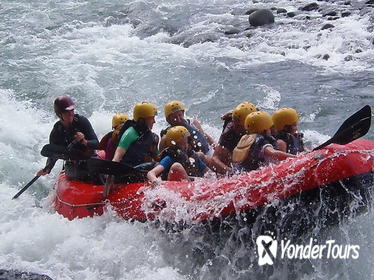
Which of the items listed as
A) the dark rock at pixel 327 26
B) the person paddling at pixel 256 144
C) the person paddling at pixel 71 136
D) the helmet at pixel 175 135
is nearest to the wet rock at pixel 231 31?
the dark rock at pixel 327 26

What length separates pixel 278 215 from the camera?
4469mm

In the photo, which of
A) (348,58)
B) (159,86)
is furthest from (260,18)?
(159,86)

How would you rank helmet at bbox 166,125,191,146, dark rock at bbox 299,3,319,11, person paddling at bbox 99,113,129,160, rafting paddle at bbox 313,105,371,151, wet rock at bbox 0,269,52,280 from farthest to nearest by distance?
dark rock at bbox 299,3,319,11 → person paddling at bbox 99,113,129,160 → helmet at bbox 166,125,191,146 → wet rock at bbox 0,269,52,280 → rafting paddle at bbox 313,105,371,151

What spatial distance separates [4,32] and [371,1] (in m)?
10.4

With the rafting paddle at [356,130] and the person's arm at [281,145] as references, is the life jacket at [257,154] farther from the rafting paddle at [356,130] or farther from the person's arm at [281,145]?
the rafting paddle at [356,130]

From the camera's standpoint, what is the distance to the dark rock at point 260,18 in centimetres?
1491

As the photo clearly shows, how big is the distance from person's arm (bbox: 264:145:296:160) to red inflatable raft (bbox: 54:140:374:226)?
14.7 inches

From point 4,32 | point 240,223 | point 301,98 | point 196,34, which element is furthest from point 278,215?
point 4,32

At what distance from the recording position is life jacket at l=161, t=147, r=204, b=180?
5523 millimetres

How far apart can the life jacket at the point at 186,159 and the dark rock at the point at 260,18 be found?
9913 mm

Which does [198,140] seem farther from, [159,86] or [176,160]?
[159,86]

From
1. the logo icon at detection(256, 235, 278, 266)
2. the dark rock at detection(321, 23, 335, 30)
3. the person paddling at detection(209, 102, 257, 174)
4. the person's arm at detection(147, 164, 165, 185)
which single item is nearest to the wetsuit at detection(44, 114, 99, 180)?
the person's arm at detection(147, 164, 165, 185)

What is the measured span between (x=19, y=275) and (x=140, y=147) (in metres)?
1.77

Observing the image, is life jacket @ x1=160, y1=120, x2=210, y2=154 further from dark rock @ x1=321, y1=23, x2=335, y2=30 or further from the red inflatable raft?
dark rock @ x1=321, y1=23, x2=335, y2=30
